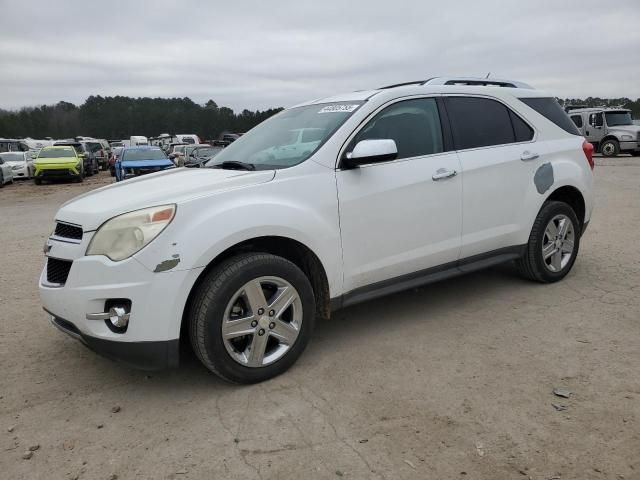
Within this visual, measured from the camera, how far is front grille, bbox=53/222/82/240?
3.01 meters

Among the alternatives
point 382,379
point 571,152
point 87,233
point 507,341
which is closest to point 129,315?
point 87,233

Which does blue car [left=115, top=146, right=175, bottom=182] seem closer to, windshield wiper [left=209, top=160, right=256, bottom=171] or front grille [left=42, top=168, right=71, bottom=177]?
front grille [left=42, top=168, right=71, bottom=177]

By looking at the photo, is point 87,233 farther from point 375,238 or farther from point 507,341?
point 507,341

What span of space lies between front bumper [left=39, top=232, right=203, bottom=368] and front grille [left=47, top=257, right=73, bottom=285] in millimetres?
80

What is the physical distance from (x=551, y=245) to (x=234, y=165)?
2.95 m

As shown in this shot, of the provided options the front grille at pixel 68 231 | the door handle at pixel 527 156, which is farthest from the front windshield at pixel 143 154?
the door handle at pixel 527 156

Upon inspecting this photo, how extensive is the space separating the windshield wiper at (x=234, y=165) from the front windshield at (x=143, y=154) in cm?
1398

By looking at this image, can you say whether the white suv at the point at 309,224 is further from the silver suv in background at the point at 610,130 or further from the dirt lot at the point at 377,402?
the silver suv in background at the point at 610,130

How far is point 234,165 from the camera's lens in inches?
147

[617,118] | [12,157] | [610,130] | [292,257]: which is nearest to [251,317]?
[292,257]

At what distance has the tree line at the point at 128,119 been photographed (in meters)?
78.4

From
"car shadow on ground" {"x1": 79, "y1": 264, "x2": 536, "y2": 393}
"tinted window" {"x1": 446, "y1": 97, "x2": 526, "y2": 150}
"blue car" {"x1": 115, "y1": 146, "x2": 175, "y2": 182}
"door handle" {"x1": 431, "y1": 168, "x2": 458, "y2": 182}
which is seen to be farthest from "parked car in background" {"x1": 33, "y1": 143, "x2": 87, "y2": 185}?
"door handle" {"x1": 431, "y1": 168, "x2": 458, "y2": 182}

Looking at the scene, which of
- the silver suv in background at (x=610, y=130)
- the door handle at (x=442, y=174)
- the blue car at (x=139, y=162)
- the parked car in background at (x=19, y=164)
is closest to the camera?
the door handle at (x=442, y=174)

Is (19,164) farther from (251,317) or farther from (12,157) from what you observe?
(251,317)
